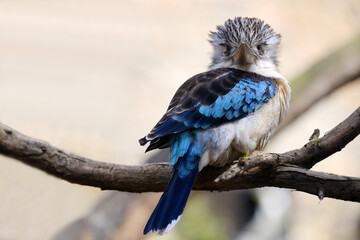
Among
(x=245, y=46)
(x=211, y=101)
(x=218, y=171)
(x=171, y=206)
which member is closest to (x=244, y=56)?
(x=245, y=46)

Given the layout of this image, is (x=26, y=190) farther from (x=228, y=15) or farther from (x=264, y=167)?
(x=228, y=15)

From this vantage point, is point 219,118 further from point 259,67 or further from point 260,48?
point 260,48

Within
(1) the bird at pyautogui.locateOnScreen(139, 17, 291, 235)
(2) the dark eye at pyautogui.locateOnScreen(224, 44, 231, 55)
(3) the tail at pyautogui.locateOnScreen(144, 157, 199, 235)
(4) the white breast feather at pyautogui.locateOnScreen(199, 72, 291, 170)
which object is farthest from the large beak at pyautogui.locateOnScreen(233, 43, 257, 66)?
(3) the tail at pyautogui.locateOnScreen(144, 157, 199, 235)

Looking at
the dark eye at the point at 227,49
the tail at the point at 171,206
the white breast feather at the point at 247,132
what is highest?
the dark eye at the point at 227,49

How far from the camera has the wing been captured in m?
3.36

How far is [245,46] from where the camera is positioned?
3.97 m

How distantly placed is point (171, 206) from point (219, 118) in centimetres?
62

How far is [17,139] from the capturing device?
2.89 meters

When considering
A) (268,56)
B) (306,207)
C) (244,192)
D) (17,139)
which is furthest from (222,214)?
(17,139)

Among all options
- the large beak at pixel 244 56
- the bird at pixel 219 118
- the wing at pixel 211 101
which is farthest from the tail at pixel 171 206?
the large beak at pixel 244 56

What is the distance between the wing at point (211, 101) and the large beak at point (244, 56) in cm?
19

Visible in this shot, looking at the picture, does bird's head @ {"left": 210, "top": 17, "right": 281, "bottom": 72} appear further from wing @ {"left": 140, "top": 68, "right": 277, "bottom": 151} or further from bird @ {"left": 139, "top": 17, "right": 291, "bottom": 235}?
wing @ {"left": 140, "top": 68, "right": 277, "bottom": 151}

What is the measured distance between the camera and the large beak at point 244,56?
3.98 m

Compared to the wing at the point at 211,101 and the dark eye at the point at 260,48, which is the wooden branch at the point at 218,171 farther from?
the dark eye at the point at 260,48
